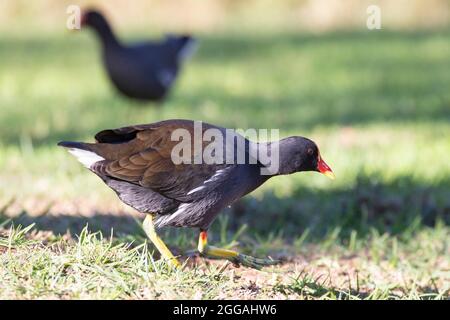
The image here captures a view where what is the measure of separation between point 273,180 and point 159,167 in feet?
9.42

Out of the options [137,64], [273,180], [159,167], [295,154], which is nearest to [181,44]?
[137,64]

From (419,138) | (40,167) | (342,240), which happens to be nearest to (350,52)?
(419,138)

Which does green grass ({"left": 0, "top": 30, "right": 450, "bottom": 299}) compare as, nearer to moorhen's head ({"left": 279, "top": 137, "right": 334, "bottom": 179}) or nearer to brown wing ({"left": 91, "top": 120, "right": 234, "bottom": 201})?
brown wing ({"left": 91, "top": 120, "right": 234, "bottom": 201})

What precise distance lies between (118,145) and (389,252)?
1929mm

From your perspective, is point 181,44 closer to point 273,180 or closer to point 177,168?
point 273,180

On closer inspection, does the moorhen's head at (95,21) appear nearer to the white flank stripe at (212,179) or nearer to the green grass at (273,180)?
the green grass at (273,180)

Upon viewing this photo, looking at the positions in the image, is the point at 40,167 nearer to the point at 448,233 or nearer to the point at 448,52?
the point at 448,233

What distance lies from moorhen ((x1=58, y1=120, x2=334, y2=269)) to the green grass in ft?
0.82

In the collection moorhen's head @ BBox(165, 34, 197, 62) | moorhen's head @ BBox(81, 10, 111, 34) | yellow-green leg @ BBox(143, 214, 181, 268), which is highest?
moorhen's head @ BBox(81, 10, 111, 34)

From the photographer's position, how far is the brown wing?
14.8ft

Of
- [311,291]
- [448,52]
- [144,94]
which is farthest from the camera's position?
[448,52]

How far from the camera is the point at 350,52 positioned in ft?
45.6

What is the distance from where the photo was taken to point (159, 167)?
453 cm

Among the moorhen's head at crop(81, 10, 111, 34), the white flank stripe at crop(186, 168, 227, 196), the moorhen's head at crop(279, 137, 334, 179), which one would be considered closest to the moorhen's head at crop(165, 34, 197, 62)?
the moorhen's head at crop(81, 10, 111, 34)
